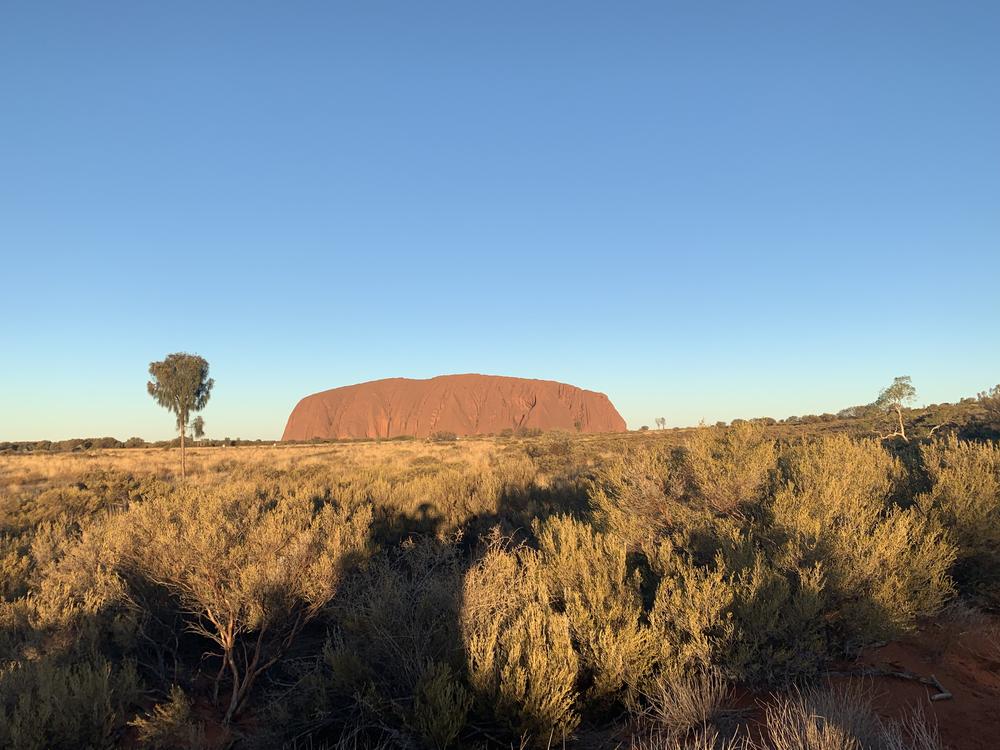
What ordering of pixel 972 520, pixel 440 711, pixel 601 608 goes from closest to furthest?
pixel 440 711, pixel 601 608, pixel 972 520

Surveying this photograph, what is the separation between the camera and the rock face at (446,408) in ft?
346

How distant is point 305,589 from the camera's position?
562 centimetres

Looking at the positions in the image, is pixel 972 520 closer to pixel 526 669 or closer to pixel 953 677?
pixel 953 677

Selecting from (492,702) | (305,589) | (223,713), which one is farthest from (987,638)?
(223,713)

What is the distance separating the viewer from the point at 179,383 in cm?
2283

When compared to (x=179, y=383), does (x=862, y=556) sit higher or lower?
lower

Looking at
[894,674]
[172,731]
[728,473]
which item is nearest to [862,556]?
[894,674]

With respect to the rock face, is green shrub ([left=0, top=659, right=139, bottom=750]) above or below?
below

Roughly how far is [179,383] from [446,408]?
279 ft

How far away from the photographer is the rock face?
346 ft

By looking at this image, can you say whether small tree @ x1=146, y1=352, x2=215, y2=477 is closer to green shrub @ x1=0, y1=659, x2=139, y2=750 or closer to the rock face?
green shrub @ x1=0, y1=659, x2=139, y2=750

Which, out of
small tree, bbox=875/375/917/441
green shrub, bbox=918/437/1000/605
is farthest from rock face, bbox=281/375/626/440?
green shrub, bbox=918/437/1000/605

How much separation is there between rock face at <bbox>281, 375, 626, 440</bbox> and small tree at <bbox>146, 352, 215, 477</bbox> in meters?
77.9

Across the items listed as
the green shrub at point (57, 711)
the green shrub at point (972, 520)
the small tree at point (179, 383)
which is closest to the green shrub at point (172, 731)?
the green shrub at point (57, 711)
